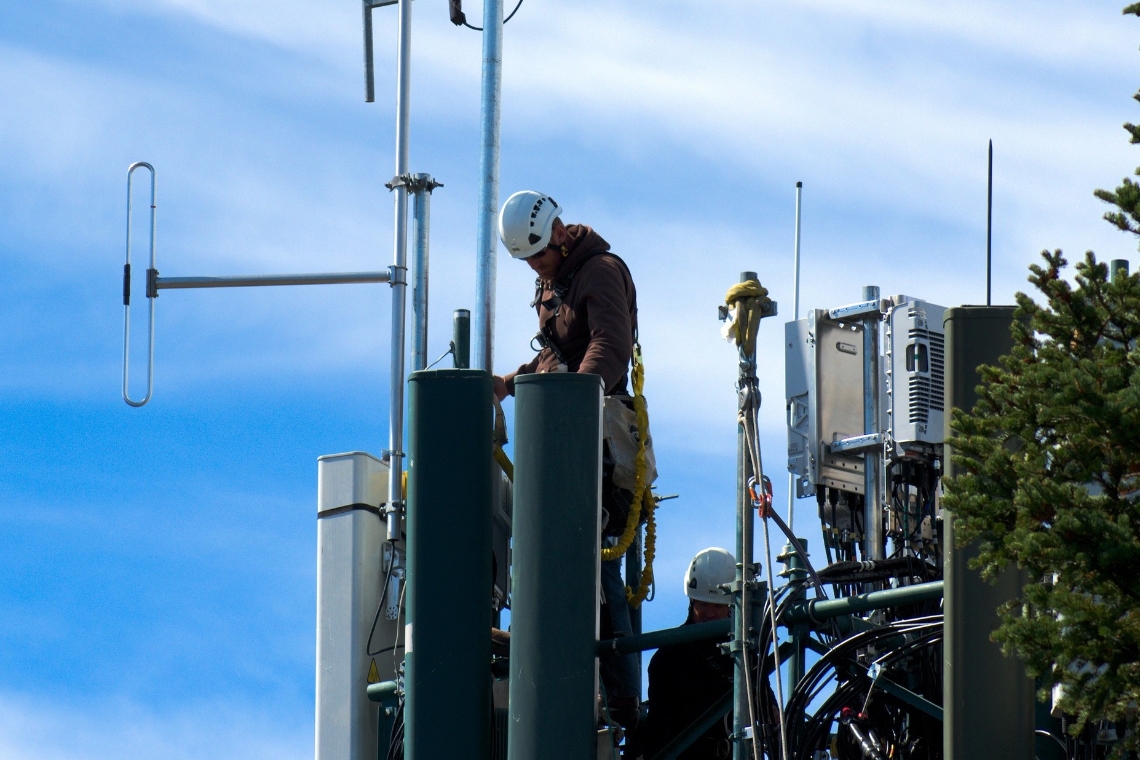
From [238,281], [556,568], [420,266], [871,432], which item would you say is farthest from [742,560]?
[238,281]

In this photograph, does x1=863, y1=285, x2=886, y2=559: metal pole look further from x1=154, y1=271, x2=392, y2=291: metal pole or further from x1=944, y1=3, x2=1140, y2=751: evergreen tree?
x1=154, y1=271, x2=392, y2=291: metal pole

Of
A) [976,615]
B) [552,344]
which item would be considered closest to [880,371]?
[552,344]

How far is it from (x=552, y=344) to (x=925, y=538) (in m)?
2.08

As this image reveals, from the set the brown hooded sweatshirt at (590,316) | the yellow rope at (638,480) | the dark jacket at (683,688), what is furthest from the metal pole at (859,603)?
the brown hooded sweatshirt at (590,316)

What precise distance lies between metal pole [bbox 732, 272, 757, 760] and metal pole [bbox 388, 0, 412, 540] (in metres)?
2.62

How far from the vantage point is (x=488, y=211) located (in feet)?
36.2

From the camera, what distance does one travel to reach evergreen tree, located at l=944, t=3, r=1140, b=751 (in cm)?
650

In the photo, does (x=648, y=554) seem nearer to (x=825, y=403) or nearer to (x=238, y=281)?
(x=825, y=403)

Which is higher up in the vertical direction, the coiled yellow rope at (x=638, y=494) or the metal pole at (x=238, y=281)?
the metal pole at (x=238, y=281)

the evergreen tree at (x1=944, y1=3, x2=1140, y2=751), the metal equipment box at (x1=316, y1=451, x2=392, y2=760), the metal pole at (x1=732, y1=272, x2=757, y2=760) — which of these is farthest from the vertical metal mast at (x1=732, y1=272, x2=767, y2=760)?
the metal equipment box at (x1=316, y1=451, x2=392, y2=760)

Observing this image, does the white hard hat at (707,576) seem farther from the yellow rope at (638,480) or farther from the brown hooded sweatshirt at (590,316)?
the brown hooded sweatshirt at (590,316)

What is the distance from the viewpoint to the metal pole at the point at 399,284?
35.4 feet

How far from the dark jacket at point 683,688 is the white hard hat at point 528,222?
7.20 ft

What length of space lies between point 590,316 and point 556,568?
1.54 metres
